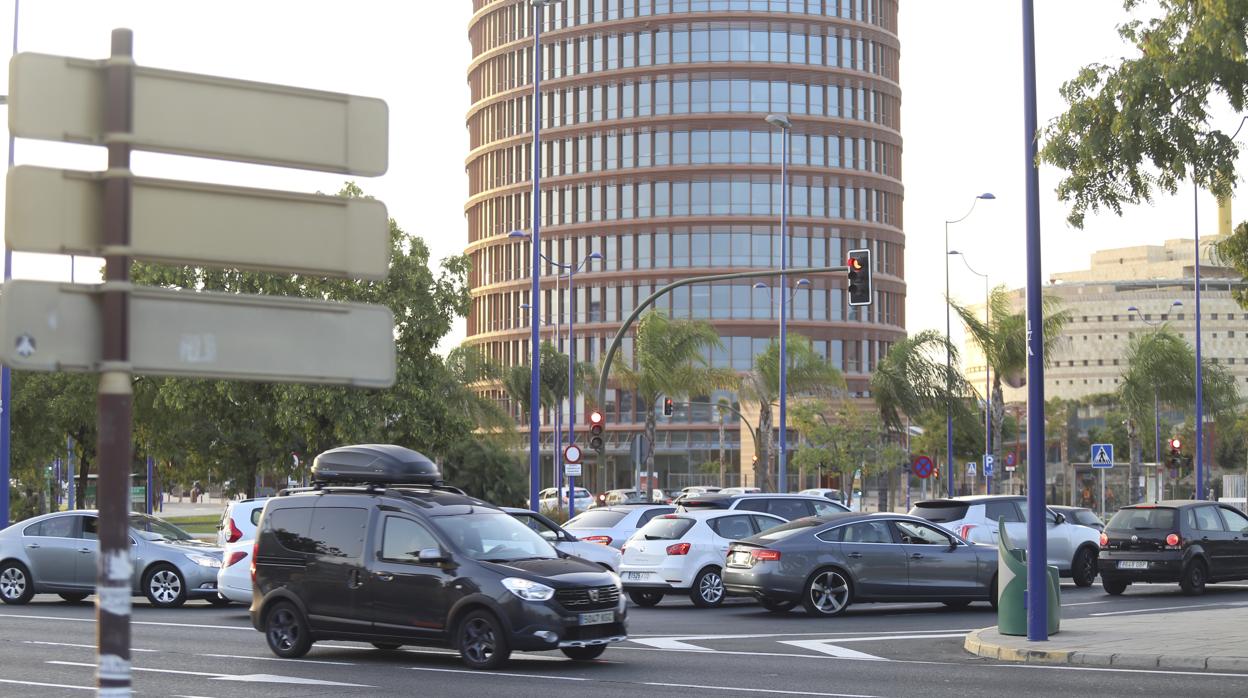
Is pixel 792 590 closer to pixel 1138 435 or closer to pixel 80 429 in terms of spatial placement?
pixel 80 429

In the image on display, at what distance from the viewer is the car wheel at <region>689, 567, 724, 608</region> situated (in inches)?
953

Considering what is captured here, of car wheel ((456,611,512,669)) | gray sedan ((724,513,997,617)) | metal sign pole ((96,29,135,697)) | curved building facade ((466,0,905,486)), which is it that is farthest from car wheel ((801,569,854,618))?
curved building facade ((466,0,905,486))

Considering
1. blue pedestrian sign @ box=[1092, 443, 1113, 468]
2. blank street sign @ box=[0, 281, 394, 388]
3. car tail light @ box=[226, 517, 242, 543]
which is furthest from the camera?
blue pedestrian sign @ box=[1092, 443, 1113, 468]

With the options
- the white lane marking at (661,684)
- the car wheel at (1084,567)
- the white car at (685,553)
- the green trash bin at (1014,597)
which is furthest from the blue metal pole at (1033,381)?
the car wheel at (1084,567)

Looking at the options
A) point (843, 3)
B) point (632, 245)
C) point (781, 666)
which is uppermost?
point (843, 3)

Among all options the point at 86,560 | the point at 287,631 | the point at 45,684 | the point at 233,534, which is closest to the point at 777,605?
the point at 233,534

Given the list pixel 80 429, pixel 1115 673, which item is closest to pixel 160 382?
→ pixel 80 429

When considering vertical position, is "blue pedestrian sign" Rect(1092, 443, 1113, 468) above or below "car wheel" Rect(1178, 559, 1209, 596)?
above

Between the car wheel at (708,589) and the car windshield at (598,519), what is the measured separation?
308 centimetres

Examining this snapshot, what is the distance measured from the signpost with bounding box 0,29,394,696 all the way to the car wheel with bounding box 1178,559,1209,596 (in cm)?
2285

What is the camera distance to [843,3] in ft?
352

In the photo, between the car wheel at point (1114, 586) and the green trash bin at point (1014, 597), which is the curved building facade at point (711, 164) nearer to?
the car wheel at point (1114, 586)

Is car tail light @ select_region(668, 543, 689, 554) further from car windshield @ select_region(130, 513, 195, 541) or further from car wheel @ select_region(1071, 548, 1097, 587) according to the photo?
car wheel @ select_region(1071, 548, 1097, 587)

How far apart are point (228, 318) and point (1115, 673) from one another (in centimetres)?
1185
